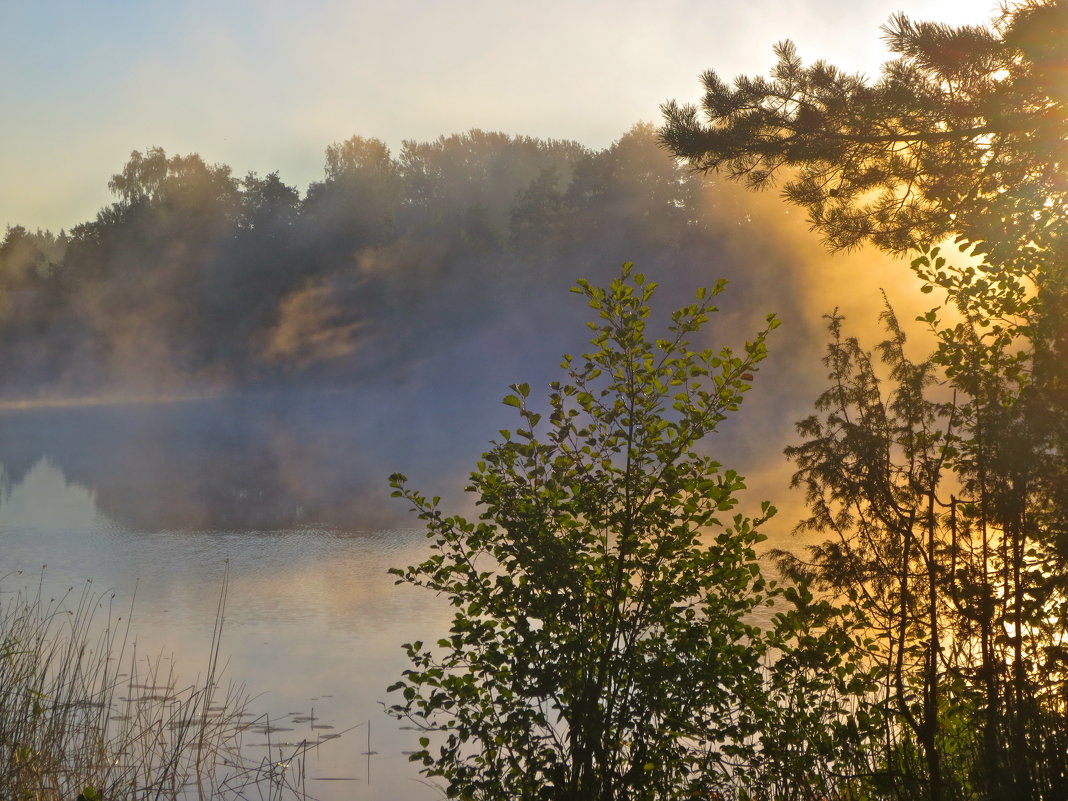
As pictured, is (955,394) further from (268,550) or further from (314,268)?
(314,268)

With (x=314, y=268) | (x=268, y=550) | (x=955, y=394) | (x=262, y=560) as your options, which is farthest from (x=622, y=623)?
(x=314, y=268)

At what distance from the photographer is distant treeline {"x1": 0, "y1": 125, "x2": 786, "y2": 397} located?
37312mm

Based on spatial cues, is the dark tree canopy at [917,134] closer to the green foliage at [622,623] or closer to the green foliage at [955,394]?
the green foliage at [955,394]

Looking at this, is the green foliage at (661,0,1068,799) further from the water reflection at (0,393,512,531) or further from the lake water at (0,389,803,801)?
the water reflection at (0,393,512,531)

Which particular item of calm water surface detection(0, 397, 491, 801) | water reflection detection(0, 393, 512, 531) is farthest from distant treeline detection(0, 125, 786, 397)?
calm water surface detection(0, 397, 491, 801)

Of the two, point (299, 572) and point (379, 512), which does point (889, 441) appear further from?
point (379, 512)

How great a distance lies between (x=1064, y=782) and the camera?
283cm

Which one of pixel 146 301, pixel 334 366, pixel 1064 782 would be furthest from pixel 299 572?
pixel 146 301

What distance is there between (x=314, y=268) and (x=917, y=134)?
38917 mm

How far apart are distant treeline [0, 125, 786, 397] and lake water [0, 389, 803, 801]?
39.0 feet

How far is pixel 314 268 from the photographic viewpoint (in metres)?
42.2

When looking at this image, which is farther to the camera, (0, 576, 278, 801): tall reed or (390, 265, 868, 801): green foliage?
(0, 576, 278, 801): tall reed

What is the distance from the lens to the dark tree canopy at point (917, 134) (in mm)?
4215

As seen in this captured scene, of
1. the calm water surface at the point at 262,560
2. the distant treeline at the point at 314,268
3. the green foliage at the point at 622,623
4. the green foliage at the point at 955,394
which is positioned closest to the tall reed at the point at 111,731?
the calm water surface at the point at 262,560
